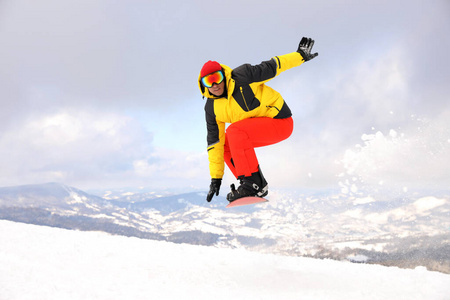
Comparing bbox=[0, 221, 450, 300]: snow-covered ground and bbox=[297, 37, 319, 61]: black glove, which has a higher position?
bbox=[297, 37, 319, 61]: black glove

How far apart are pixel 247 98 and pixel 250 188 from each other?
156cm

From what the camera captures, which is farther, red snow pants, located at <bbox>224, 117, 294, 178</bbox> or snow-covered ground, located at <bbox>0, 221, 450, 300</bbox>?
red snow pants, located at <bbox>224, 117, 294, 178</bbox>

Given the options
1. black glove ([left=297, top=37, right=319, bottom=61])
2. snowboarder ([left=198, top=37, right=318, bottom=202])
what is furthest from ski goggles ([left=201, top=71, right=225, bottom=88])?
black glove ([left=297, top=37, right=319, bottom=61])

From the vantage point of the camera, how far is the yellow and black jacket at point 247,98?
5465mm

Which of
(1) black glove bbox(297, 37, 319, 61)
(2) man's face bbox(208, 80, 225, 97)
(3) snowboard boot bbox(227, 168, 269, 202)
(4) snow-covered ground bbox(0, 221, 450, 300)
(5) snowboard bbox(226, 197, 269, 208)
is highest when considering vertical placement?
(1) black glove bbox(297, 37, 319, 61)

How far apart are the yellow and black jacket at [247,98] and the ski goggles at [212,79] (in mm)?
175

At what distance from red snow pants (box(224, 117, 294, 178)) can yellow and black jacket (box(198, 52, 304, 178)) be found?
Result: 15 centimetres

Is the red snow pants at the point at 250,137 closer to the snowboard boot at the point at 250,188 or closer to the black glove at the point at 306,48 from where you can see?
the snowboard boot at the point at 250,188

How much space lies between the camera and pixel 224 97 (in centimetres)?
558

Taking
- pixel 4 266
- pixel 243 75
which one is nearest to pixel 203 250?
pixel 4 266

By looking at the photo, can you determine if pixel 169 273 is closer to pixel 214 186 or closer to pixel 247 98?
pixel 214 186

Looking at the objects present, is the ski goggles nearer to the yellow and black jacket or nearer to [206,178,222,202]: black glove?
the yellow and black jacket

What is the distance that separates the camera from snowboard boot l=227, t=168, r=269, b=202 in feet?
19.0

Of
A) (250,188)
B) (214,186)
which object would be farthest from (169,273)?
(250,188)
